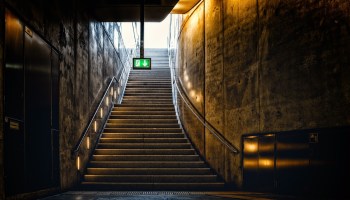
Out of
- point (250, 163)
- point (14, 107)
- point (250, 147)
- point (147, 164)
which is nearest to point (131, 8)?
point (147, 164)

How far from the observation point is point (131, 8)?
11.6 meters

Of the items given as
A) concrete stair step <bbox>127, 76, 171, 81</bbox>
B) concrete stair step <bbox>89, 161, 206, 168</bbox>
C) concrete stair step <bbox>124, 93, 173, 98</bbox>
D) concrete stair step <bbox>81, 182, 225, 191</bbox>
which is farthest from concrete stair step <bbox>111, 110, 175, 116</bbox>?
concrete stair step <bbox>81, 182, 225, 191</bbox>

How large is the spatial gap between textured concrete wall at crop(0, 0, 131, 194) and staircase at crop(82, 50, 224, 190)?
117 centimetres

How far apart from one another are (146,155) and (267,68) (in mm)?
4684

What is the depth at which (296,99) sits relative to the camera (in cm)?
773

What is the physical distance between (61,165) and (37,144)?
1339 mm

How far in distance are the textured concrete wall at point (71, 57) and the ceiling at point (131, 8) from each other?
41 cm

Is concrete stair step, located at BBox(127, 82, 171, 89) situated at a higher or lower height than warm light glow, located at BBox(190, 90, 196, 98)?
higher

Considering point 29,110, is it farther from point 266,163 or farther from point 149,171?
point 266,163

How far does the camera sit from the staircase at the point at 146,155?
10.3 m

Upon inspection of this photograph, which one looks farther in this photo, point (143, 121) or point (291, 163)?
point (143, 121)

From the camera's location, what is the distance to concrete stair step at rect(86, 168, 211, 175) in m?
10.7

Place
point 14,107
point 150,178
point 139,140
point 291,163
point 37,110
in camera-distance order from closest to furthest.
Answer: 1. point 14,107
2. point 37,110
3. point 291,163
4. point 150,178
5. point 139,140

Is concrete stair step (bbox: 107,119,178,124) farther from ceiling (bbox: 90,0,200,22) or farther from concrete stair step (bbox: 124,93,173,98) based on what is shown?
ceiling (bbox: 90,0,200,22)
